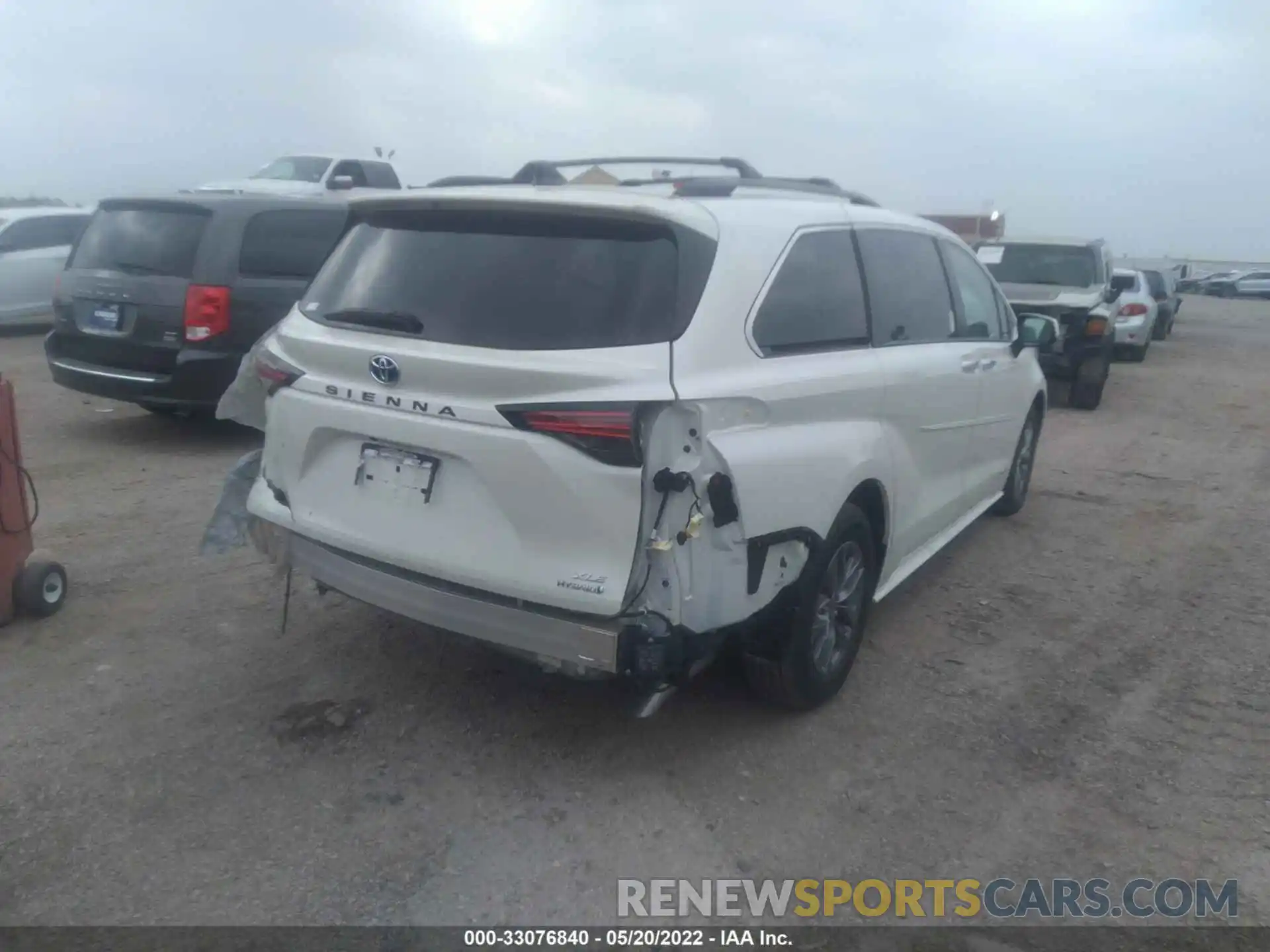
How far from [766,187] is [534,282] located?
1334mm

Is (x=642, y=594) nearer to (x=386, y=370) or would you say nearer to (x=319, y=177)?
(x=386, y=370)

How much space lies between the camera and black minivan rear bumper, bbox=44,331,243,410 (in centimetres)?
771

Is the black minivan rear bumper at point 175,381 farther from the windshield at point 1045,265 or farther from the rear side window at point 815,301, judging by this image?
the windshield at point 1045,265

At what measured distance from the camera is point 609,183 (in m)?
4.96

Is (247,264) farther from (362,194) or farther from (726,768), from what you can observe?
(726,768)

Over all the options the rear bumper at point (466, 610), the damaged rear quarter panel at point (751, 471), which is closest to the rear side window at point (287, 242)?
the rear bumper at point (466, 610)

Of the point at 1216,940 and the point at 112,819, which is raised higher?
the point at 1216,940

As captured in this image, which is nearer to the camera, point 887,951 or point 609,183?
point 887,951

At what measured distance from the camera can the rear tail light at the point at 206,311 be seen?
25.3 ft

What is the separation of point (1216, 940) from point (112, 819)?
10.7 feet

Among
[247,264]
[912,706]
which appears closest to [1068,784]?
[912,706]

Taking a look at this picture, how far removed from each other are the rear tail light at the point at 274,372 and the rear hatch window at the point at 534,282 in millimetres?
231

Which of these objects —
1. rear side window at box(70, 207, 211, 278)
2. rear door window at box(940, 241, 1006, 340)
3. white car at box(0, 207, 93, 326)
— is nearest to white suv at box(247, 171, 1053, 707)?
rear door window at box(940, 241, 1006, 340)

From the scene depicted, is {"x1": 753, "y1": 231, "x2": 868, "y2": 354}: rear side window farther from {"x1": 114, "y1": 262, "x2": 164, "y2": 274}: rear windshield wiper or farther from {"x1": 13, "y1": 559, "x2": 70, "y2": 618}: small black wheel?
{"x1": 114, "y1": 262, "x2": 164, "y2": 274}: rear windshield wiper
